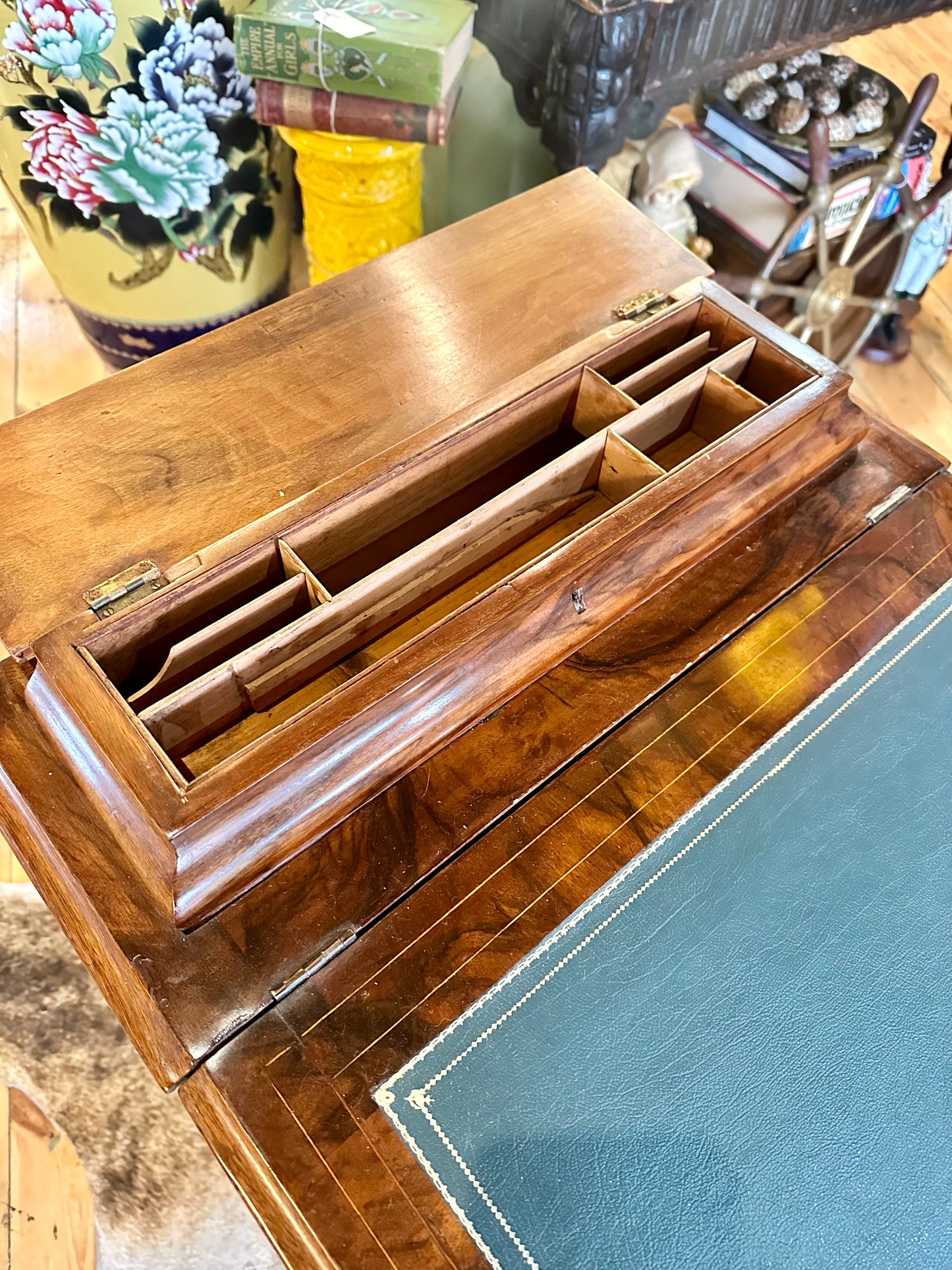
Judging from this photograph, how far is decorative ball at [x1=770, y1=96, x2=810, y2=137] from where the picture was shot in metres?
1.67

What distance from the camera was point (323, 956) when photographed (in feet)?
2.34

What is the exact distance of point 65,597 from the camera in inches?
31.4

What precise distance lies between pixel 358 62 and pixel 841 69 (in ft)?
3.41

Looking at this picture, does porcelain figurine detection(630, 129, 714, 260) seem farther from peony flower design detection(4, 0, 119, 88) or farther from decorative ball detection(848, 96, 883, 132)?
peony flower design detection(4, 0, 119, 88)

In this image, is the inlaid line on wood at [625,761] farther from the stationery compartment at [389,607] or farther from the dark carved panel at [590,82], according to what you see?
the dark carved panel at [590,82]

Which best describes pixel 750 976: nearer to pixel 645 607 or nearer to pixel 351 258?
pixel 645 607

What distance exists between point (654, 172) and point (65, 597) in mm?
1409

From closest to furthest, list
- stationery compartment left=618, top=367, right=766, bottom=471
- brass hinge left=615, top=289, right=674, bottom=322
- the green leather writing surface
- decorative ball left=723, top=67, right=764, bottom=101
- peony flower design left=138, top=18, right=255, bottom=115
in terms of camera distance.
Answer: the green leather writing surface → stationery compartment left=618, top=367, right=766, bottom=471 → brass hinge left=615, top=289, right=674, bottom=322 → peony flower design left=138, top=18, right=255, bottom=115 → decorative ball left=723, top=67, right=764, bottom=101

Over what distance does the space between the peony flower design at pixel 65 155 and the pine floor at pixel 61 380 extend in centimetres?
58

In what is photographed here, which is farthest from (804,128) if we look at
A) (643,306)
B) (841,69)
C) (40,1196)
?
(40,1196)

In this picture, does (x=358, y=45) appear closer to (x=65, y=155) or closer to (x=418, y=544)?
(x=65, y=155)

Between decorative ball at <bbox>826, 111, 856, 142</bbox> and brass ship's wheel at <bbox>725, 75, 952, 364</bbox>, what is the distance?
0.19ft

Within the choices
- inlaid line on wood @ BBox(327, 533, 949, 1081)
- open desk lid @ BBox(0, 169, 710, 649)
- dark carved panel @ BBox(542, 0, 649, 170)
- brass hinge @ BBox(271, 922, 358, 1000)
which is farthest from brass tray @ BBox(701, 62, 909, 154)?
brass hinge @ BBox(271, 922, 358, 1000)

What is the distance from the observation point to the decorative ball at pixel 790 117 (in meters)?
1.67
